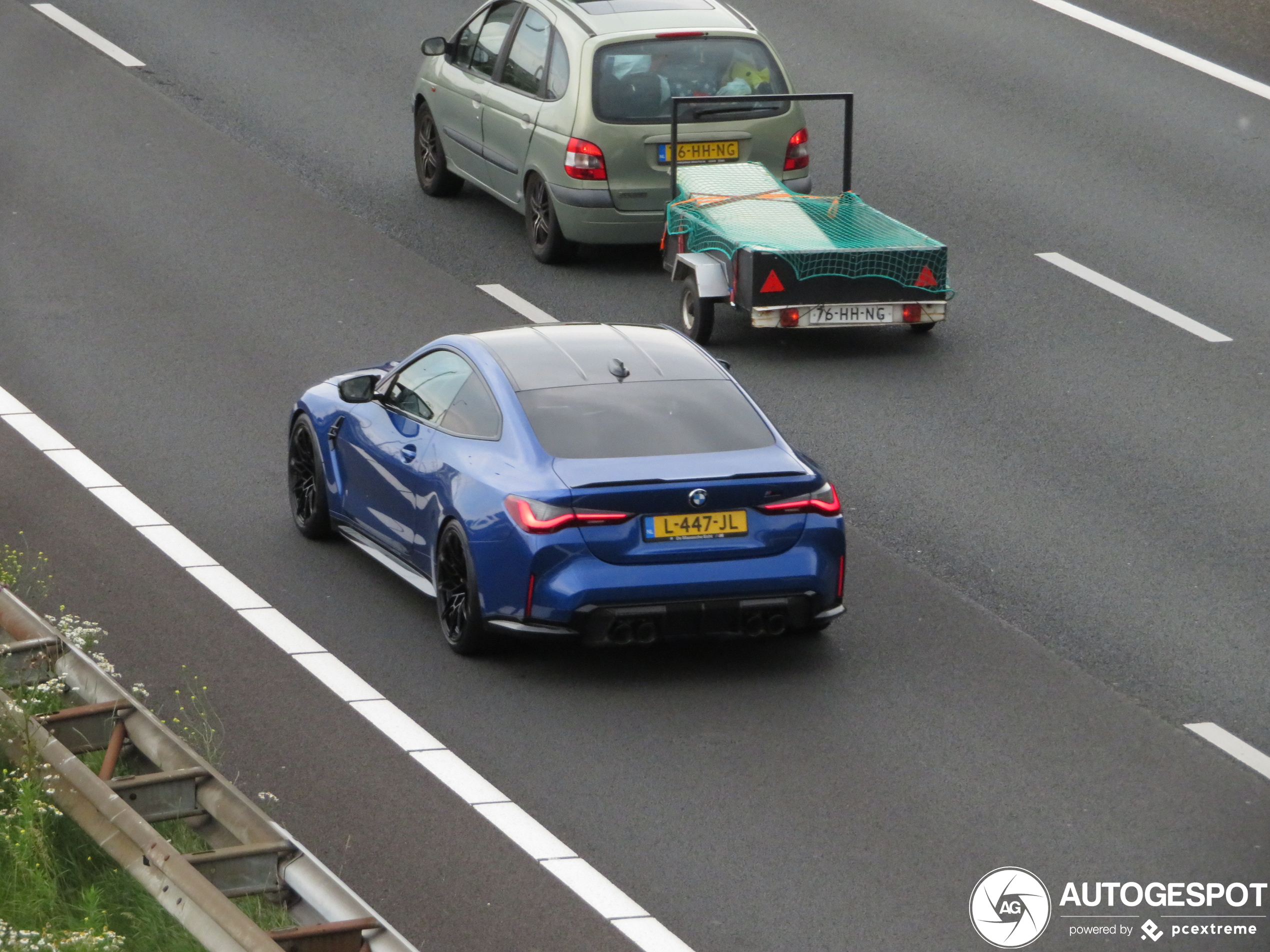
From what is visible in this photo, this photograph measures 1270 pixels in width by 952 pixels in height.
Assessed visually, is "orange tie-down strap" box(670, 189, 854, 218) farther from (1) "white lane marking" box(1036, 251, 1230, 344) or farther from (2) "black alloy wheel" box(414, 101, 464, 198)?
(2) "black alloy wheel" box(414, 101, 464, 198)

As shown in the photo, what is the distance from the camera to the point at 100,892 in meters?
7.52

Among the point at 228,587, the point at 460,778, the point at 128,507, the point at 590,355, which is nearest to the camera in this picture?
the point at 460,778

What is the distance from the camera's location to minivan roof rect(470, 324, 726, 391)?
10.5 metres

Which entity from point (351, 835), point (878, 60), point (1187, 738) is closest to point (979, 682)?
point (1187, 738)

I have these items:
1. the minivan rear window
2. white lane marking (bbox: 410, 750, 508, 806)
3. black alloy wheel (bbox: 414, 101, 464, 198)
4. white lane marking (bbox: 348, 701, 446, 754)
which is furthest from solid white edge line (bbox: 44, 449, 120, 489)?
black alloy wheel (bbox: 414, 101, 464, 198)

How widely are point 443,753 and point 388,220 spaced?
9987mm

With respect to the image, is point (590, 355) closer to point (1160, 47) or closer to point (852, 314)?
point (852, 314)

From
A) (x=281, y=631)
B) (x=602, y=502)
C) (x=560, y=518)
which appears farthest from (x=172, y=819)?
(x=281, y=631)

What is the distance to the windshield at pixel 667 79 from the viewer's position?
1672 cm

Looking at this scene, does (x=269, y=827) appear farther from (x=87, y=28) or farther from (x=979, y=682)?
(x=87, y=28)

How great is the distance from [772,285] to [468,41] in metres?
5.06

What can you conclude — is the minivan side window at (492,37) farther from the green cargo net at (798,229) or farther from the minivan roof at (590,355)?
the minivan roof at (590,355)

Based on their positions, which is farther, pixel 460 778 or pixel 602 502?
pixel 602 502

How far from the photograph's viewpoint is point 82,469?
1302 centimetres
